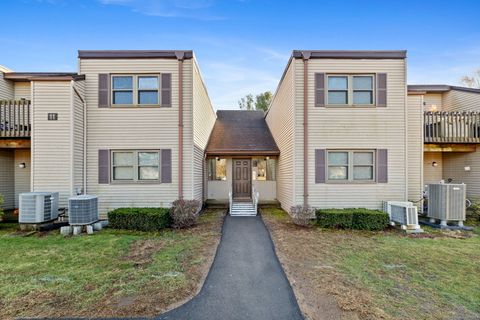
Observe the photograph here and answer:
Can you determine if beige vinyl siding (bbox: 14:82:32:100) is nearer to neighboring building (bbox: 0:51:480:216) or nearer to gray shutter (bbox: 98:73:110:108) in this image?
neighboring building (bbox: 0:51:480:216)

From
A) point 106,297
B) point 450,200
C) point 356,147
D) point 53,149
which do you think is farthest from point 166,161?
point 450,200

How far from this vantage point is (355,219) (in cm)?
788

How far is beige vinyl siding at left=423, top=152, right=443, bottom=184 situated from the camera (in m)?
11.8

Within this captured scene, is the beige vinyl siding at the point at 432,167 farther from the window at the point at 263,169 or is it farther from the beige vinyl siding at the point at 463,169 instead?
the window at the point at 263,169

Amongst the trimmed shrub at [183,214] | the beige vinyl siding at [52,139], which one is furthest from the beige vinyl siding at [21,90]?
the trimmed shrub at [183,214]

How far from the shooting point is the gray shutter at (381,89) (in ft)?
29.6

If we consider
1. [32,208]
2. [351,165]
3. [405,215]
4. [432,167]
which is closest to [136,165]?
[32,208]

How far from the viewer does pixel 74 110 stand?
828cm

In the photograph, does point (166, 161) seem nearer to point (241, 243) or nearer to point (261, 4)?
point (241, 243)

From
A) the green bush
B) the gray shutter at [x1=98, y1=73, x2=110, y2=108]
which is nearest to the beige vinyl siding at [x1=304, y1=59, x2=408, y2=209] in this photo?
Answer: the green bush

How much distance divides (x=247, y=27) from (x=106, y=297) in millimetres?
15623

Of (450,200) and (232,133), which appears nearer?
(450,200)

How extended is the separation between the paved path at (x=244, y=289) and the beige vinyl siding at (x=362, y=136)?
3824 millimetres

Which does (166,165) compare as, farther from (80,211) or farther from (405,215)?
(405,215)
